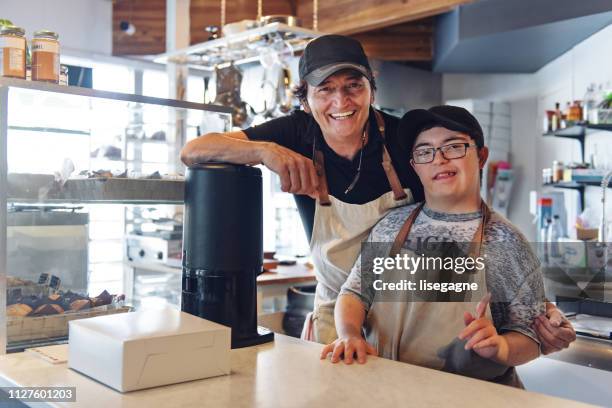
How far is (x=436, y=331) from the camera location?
173cm

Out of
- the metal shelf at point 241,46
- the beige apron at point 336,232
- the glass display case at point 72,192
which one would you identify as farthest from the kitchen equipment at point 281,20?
the beige apron at point 336,232

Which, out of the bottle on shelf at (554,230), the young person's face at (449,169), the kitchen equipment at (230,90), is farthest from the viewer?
the bottle on shelf at (554,230)

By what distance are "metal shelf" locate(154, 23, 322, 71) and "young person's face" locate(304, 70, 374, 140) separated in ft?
5.78

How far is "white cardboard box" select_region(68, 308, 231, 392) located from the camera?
1201mm

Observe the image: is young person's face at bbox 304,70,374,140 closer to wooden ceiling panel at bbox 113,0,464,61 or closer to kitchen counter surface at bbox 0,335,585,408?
kitchen counter surface at bbox 0,335,585,408

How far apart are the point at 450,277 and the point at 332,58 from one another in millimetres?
696

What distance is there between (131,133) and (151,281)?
5.49 feet

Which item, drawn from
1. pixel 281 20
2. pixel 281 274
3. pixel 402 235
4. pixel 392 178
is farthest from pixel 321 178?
pixel 281 274

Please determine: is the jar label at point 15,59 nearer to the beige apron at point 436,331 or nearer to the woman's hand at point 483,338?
the beige apron at point 436,331

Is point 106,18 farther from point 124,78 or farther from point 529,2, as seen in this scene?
point 529,2

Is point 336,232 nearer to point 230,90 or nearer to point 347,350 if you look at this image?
point 347,350

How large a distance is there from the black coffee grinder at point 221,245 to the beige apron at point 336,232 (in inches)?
17.8

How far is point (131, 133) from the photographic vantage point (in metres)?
2.00

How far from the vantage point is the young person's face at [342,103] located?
6.32 ft
